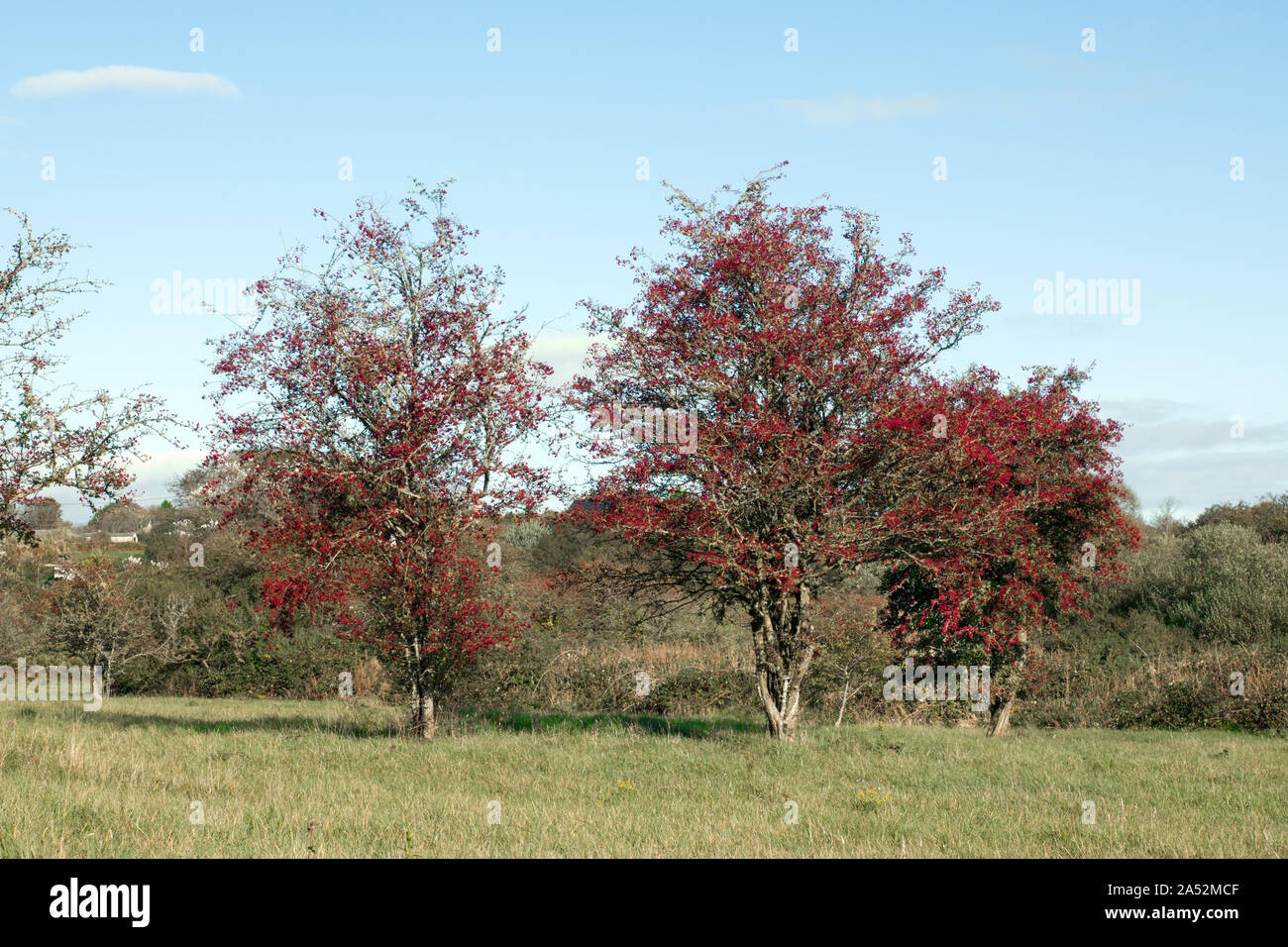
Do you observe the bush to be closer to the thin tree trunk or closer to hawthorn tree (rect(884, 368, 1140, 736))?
hawthorn tree (rect(884, 368, 1140, 736))

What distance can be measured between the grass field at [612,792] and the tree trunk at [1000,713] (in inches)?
88.3

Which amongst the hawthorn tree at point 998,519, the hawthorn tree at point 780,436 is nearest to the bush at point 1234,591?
the hawthorn tree at point 998,519

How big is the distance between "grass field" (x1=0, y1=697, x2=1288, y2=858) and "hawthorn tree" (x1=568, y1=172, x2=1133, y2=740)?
2694mm

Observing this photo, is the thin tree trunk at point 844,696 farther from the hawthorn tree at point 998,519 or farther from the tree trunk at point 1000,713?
the tree trunk at point 1000,713

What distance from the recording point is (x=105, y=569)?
2739 centimetres

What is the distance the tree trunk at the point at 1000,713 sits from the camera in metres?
20.9

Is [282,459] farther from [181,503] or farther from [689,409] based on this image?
[181,503]

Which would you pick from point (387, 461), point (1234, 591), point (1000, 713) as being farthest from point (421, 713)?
point (1234, 591)

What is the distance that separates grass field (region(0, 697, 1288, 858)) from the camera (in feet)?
26.9

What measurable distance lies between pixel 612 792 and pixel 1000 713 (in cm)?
1281
